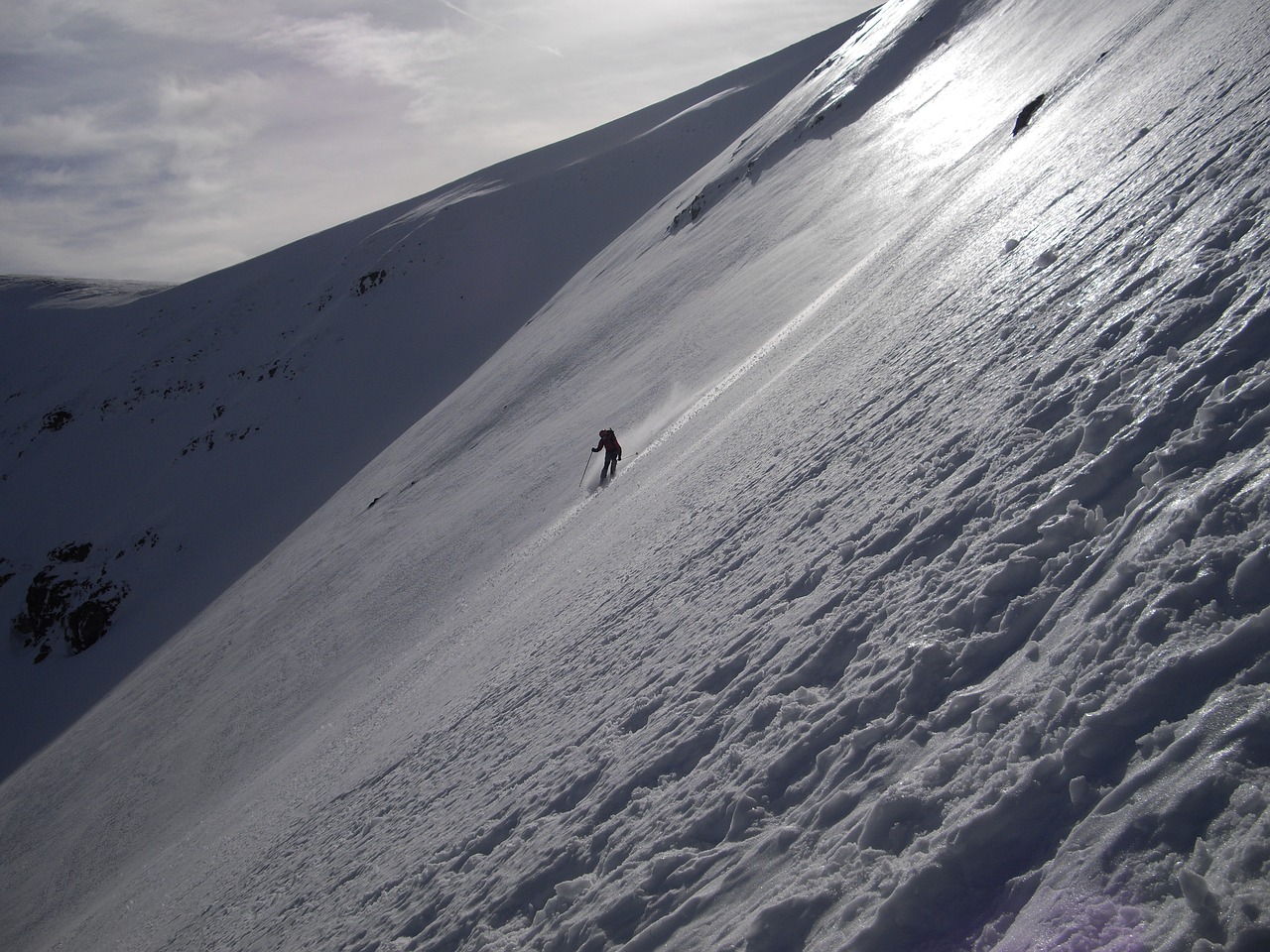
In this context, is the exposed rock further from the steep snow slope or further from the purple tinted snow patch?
the steep snow slope

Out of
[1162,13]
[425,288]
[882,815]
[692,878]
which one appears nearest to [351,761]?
[692,878]

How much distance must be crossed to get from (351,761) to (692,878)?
7.11 m

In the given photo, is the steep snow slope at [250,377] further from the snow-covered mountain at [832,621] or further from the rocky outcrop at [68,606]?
the snow-covered mountain at [832,621]

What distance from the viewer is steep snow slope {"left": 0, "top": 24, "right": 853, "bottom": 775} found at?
34125mm

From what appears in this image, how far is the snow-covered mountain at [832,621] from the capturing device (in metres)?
3.04

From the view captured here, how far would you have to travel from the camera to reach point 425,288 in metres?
46.1

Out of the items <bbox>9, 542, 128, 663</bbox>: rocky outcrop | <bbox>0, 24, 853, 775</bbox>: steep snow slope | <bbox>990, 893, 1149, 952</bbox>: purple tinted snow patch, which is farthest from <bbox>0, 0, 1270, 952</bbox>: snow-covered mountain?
<bbox>0, 24, 853, 775</bbox>: steep snow slope

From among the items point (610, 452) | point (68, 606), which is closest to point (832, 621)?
point (610, 452)

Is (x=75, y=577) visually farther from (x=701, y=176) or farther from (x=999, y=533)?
(x=999, y=533)

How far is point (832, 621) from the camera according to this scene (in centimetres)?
512

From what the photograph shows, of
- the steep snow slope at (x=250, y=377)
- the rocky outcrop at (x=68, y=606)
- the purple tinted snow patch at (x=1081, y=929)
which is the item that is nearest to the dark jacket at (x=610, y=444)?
the purple tinted snow patch at (x=1081, y=929)

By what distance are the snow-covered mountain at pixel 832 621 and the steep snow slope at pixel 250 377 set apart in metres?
9.35

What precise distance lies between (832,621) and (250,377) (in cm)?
4687

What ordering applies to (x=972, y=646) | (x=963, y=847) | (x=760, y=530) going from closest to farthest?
(x=963, y=847)
(x=972, y=646)
(x=760, y=530)
